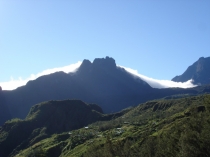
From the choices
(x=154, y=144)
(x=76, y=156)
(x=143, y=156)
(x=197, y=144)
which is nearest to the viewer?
(x=197, y=144)

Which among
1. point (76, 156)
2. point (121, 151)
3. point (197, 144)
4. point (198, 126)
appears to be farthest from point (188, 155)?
point (76, 156)

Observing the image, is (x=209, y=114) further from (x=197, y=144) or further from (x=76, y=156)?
(x=76, y=156)

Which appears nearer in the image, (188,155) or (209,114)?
(188,155)

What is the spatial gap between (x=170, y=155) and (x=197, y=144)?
15.8 m

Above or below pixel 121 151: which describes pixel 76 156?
below

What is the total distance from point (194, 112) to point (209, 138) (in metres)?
16.4

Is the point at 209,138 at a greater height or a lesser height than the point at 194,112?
lesser

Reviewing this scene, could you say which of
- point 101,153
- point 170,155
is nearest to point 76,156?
point 101,153

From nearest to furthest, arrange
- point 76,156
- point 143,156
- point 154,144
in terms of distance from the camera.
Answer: point 143,156, point 154,144, point 76,156

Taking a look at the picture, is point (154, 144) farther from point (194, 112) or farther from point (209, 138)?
point (209, 138)

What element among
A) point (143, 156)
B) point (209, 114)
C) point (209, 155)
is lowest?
point (143, 156)

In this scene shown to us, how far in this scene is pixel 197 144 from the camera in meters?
59.2

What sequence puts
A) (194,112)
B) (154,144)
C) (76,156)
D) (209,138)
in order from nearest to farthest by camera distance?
(209,138), (194,112), (154,144), (76,156)

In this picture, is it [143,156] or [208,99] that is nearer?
[208,99]
